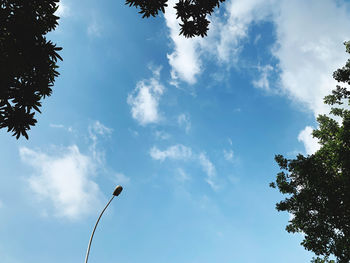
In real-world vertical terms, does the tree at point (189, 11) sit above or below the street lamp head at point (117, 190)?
above

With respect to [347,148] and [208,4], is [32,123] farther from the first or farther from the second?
[347,148]

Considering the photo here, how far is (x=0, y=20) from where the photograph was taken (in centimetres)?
543

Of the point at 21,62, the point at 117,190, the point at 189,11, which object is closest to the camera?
the point at 21,62

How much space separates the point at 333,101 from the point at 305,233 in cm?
947

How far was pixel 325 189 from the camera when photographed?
1200 cm

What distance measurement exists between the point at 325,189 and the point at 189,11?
40.6 feet

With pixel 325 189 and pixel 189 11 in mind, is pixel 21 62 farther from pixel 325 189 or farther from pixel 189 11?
pixel 325 189

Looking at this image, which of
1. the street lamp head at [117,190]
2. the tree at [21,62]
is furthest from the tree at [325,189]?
the tree at [21,62]

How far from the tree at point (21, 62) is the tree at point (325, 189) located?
14.4 meters

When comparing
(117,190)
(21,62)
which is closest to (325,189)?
(117,190)

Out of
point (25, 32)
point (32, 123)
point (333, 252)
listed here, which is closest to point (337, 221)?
point (333, 252)

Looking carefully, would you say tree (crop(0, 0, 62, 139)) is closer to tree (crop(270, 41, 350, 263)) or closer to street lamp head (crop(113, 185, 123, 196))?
street lamp head (crop(113, 185, 123, 196))

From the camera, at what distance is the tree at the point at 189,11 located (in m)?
7.10

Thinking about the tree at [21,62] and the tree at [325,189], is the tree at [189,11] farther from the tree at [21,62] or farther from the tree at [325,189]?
the tree at [325,189]
